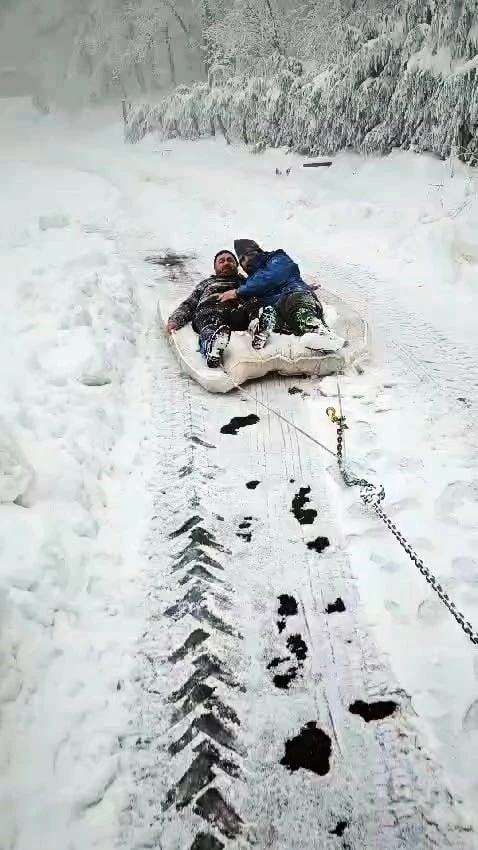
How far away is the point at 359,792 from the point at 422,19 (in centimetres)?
955

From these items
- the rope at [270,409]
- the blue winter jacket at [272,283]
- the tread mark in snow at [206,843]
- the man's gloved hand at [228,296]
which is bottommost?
the tread mark in snow at [206,843]

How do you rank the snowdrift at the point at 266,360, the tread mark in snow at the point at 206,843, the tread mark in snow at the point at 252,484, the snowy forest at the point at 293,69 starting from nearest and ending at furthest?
the tread mark in snow at the point at 206,843
the tread mark in snow at the point at 252,484
the snowdrift at the point at 266,360
the snowy forest at the point at 293,69

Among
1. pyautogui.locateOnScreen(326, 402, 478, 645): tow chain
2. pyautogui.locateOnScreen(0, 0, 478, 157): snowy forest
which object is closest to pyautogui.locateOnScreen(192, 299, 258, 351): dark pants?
pyautogui.locateOnScreen(326, 402, 478, 645): tow chain

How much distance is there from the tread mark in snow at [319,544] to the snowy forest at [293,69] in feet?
20.7

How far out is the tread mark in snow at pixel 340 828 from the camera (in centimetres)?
165

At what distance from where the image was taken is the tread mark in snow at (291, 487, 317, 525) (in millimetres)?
2887

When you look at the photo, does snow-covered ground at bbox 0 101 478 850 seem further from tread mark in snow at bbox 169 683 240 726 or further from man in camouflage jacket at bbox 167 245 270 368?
man in camouflage jacket at bbox 167 245 270 368

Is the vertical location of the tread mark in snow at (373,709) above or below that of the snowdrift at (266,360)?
below

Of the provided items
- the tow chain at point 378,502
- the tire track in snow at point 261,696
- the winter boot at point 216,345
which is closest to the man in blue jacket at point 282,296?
the winter boot at point 216,345

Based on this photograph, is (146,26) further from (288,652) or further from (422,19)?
(288,652)

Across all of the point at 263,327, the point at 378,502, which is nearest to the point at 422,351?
the point at 263,327

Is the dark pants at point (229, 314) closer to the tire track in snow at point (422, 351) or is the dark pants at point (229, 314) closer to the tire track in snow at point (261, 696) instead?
the tire track in snow at point (422, 351)

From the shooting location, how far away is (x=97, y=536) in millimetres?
2766

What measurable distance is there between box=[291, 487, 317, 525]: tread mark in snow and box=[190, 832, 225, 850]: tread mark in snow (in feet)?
4.88
